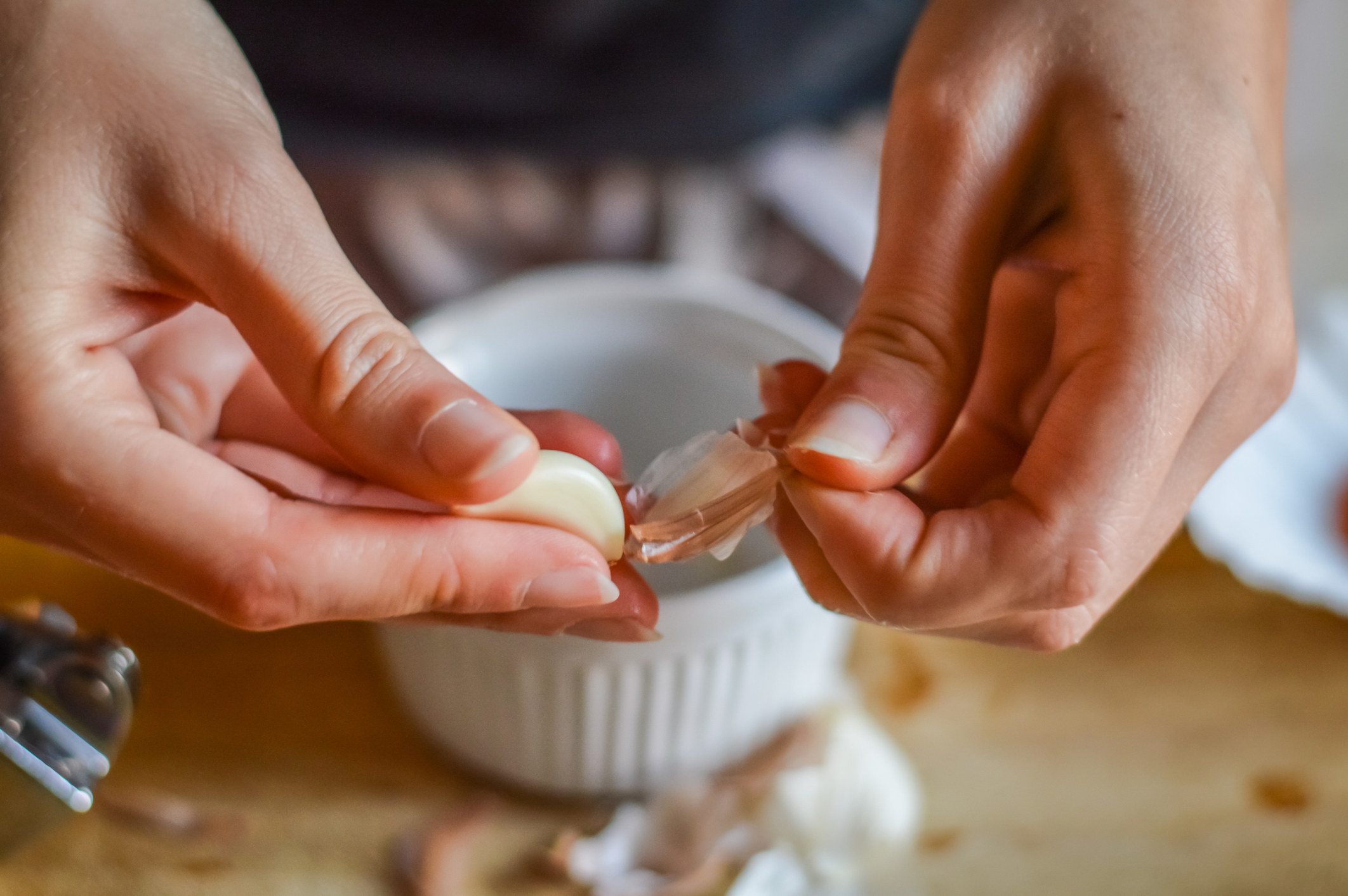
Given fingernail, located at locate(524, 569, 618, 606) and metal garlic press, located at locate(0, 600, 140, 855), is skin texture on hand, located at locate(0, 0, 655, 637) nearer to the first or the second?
fingernail, located at locate(524, 569, 618, 606)

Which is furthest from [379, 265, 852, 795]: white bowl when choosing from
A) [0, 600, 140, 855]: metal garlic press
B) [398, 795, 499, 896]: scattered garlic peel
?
[0, 600, 140, 855]: metal garlic press

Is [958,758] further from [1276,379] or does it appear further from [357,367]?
[357,367]

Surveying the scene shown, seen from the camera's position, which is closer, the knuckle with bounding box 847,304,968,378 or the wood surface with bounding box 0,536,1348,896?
the knuckle with bounding box 847,304,968,378

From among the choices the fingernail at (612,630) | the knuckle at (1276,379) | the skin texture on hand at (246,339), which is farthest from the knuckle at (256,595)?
the knuckle at (1276,379)

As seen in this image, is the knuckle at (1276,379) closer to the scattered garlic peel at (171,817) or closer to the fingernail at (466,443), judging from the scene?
the fingernail at (466,443)

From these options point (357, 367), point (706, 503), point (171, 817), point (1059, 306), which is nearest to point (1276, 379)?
point (1059, 306)
